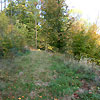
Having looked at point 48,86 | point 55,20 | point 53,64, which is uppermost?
point 55,20

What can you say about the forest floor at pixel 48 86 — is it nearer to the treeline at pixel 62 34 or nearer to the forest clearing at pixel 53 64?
the forest clearing at pixel 53 64

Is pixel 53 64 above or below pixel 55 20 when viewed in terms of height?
below

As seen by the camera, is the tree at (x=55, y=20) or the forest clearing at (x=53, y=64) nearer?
the forest clearing at (x=53, y=64)

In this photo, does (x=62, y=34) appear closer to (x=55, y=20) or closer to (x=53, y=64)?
(x=55, y=20)

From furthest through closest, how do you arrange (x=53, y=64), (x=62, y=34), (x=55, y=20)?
(x=55, y=20), (x=62, y=34), (x=53, y=64)

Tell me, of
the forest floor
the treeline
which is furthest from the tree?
the forest floor

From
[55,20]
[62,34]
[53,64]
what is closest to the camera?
[53,64]

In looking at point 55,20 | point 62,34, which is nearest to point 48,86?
point 62,34

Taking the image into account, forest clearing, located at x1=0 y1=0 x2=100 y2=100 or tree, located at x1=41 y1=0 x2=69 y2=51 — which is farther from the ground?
tree, located at x1=41 y1=0 x2=69 y2=51

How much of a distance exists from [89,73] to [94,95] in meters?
2.07

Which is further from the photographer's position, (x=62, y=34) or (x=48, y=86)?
(x=62, y=34)

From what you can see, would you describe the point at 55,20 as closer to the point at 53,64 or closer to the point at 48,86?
the point at 53,64

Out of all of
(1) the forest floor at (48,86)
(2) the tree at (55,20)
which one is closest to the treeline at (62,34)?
(2) the tree at (55,20)

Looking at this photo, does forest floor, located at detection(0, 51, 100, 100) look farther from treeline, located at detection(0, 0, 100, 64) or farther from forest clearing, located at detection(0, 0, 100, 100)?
treeline, located at detection(0, 0, 100, 64)
